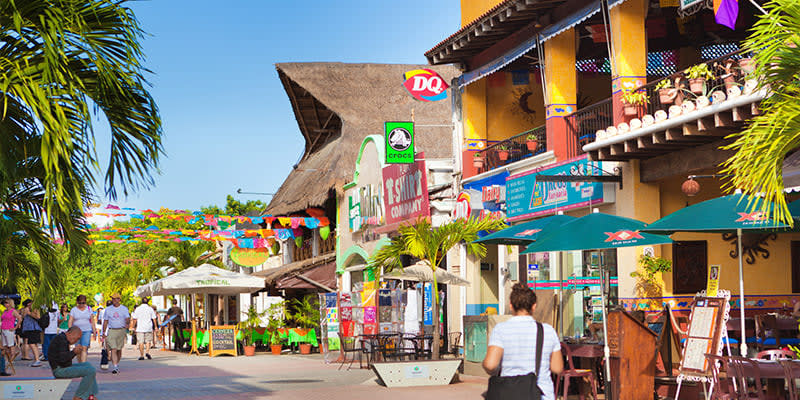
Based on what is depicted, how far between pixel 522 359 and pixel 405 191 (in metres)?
20.6

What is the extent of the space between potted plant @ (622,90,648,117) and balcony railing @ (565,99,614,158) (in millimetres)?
2220

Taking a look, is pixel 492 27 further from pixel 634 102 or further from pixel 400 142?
pixel 634 102

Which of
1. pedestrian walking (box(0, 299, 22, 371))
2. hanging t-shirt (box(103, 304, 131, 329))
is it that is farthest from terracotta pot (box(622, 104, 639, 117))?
pedestrian walking (box(0, 299, 22, 371))

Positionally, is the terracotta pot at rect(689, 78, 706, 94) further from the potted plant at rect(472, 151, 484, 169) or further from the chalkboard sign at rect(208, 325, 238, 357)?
the chalkboard sign at rect(208, 325, 238, 357)

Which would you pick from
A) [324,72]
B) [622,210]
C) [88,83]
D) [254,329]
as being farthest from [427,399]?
[324,72]

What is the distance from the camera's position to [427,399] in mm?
14375

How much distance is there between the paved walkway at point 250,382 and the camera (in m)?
15.5

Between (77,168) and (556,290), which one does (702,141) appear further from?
(77,168)

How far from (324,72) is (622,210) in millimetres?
23342

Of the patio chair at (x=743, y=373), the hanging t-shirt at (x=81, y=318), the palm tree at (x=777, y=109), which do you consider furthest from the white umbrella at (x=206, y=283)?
the palm tree at (x=777, y=109)

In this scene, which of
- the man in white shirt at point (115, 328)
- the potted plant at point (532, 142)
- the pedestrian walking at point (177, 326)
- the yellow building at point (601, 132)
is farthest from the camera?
the pedestrian walking at point (177, 326)

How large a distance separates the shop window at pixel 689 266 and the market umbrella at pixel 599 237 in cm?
475

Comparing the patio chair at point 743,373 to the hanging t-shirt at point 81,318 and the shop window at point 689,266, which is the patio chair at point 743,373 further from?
the hanging t-shirt at point 81,318

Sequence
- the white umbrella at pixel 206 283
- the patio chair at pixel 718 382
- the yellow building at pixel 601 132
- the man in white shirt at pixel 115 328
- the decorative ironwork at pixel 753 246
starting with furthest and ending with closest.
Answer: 1. the white umbrella at pixel 206 283
2. the man in white shirt at pixel 115 328
3. the decorative ironwork at pixel 753 246
4. the yellow building at pixel 601 132
5. the patio chair at pixel 718 382
